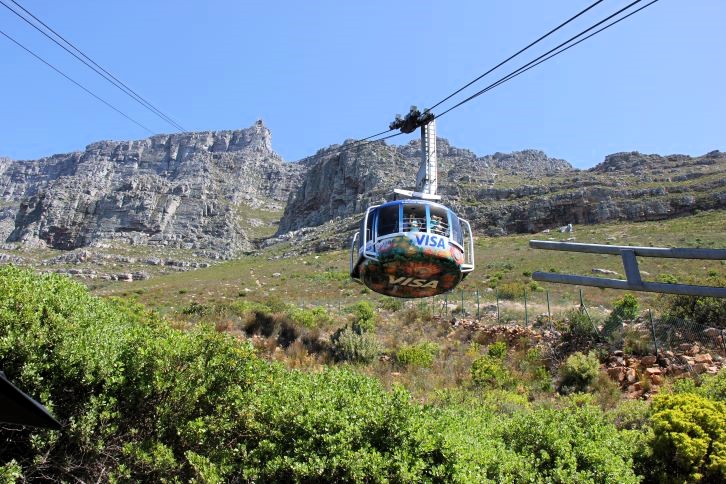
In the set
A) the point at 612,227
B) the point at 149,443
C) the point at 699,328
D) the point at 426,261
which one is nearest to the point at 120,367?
the point at 149,443

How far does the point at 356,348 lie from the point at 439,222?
10.9m

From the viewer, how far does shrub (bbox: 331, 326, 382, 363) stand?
18797 mm

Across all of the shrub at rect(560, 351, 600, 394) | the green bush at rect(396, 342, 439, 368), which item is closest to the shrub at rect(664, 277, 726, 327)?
the shrub at rect(560, 351, 600, 394)

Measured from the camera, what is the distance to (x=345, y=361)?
59.4 ft

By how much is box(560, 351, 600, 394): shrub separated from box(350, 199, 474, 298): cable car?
776 centimetres

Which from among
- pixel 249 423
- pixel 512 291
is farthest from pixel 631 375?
pixel 512 291

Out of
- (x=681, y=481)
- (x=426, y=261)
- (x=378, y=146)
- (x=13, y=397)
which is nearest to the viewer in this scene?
(x=13, y=397)

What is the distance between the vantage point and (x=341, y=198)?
126m

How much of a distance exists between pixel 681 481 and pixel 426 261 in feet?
19.8

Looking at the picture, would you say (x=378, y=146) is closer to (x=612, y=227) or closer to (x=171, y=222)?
(x=171, y=222)

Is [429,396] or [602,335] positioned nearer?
[429,396]

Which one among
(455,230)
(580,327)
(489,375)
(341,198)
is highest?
(341,198)

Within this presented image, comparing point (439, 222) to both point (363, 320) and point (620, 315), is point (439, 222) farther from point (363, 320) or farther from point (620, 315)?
point (363, 320)

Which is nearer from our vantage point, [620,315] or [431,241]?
[431,241]
